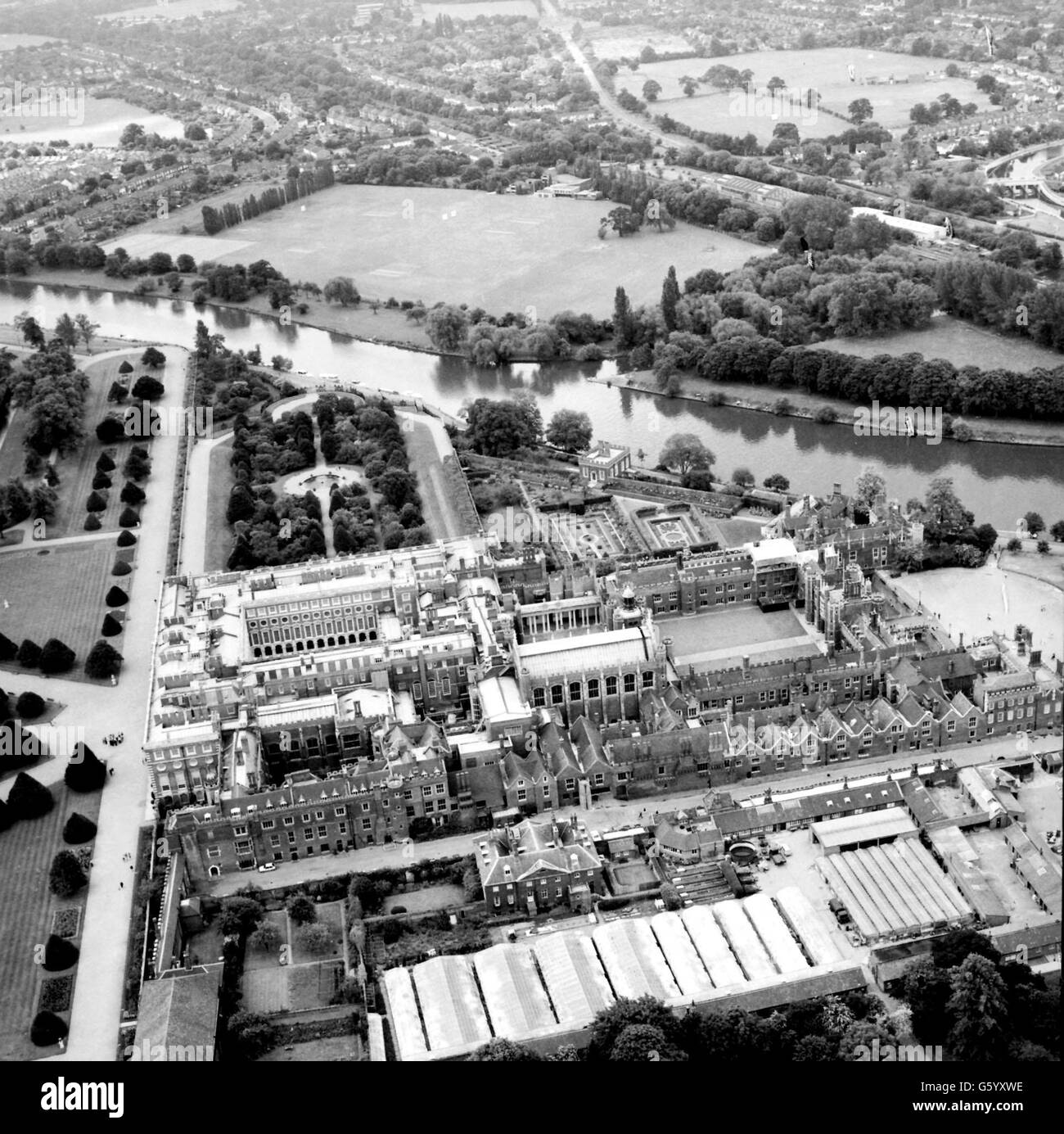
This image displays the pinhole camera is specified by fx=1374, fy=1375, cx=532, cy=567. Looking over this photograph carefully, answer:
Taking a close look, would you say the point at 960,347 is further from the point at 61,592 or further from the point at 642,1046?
the point at 642,1046

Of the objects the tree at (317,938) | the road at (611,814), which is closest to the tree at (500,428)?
the road at (611,814)

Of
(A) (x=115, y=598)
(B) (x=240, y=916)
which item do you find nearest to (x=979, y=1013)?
(B) (x=240, y=916)

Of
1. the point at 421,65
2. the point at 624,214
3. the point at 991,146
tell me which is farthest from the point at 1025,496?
the point at 421,65

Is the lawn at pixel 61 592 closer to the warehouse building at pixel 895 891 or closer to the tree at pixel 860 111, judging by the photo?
the warehouse building at pixel 895 891

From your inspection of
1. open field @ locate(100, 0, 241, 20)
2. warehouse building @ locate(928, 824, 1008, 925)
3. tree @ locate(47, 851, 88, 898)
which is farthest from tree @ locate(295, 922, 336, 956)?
open field @ locate(100, 0, 241, 20)

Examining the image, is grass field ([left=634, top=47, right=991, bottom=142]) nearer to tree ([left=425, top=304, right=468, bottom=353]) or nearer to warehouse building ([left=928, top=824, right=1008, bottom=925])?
tree ([left=425, top=304, right=468, bottom=353])

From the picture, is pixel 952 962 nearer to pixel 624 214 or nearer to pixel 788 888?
pixel 788 888
